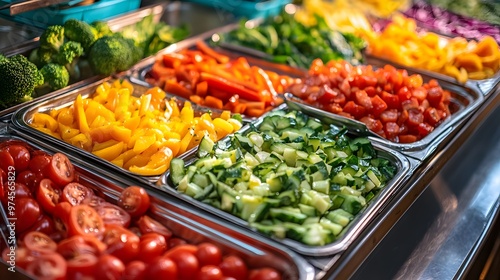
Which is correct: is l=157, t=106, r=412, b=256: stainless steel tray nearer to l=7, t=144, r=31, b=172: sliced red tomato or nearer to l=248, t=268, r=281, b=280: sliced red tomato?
l=248, t=268, r=281, b=280: sliced red tomato

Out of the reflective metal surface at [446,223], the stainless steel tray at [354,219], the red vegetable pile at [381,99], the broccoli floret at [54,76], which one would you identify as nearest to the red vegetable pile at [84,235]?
the stainless steel tray at [354,219]

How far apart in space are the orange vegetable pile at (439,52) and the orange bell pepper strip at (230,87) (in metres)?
1.40

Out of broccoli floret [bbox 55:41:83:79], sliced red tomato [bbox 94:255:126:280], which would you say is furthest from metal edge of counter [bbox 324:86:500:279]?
broccoli floret [bbox 55:41:83:79]

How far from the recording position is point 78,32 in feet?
10.6

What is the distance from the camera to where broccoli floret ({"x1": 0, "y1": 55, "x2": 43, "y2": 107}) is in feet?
9.03

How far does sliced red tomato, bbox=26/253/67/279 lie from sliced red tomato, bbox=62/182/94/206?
0.39m

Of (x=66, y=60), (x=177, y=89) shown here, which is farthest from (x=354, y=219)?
(x=66, y=60)

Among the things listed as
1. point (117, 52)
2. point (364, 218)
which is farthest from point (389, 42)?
point (364, 218)

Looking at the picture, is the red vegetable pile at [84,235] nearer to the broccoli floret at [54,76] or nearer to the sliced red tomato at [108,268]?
the sliced red tomato at [108,268]

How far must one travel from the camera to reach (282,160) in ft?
8.55

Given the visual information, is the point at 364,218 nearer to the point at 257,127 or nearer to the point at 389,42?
the point at 257,127

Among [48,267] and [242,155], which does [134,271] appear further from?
[242,155]

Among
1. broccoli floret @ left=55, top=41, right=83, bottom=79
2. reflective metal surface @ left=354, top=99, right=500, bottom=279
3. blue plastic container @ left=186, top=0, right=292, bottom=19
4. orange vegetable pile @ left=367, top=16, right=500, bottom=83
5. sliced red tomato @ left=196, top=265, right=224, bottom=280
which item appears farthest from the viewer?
blue plastic container @ left=186, top=0, right=292, bottom=19

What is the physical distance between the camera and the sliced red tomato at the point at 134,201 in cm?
220
